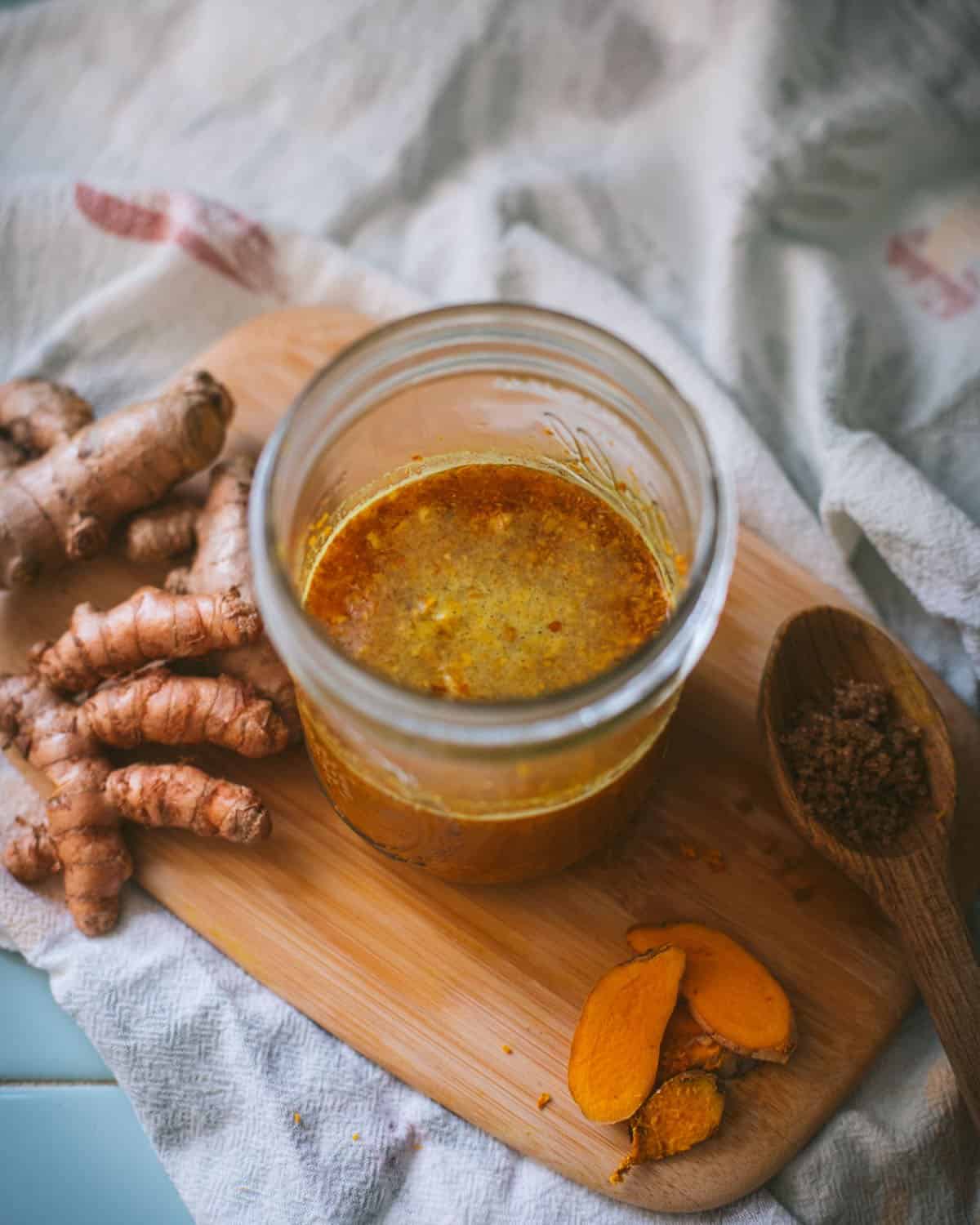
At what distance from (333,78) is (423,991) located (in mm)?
1571

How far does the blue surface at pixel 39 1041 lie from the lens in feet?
4.98

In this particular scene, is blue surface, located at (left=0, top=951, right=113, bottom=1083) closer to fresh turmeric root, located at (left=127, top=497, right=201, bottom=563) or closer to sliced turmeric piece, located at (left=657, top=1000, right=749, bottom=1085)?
fresh turmeric root, located at (left=127, top=497, right=201, bottom=563)

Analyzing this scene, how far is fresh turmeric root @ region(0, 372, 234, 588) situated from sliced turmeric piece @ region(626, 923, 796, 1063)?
854mm

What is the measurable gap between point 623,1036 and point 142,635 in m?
0.76

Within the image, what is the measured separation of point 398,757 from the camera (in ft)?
3.76

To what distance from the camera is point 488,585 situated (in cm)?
131

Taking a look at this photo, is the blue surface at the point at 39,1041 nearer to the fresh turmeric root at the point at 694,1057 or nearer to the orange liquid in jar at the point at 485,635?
the orange liquid in jar at the point at 485,635

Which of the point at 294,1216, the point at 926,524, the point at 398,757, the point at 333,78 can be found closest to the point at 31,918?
the point at 294,1216

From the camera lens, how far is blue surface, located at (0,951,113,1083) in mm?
1519


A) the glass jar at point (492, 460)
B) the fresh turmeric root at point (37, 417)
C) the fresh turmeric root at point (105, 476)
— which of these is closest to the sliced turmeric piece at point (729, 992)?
the glass jar at point (492, 460)

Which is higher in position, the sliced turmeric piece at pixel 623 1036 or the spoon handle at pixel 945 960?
the spoon handle at pixel 945 960

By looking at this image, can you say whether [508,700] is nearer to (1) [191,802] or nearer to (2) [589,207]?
(1) [191,802]

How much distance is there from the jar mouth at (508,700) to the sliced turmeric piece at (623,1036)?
409 mm

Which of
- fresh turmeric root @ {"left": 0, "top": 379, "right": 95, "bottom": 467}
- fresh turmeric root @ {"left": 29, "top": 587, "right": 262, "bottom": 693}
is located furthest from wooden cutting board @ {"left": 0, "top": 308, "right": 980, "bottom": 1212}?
fresh turmeric root @ {"left": 0, "top": 379, "right": 95, "bottom": 467}
